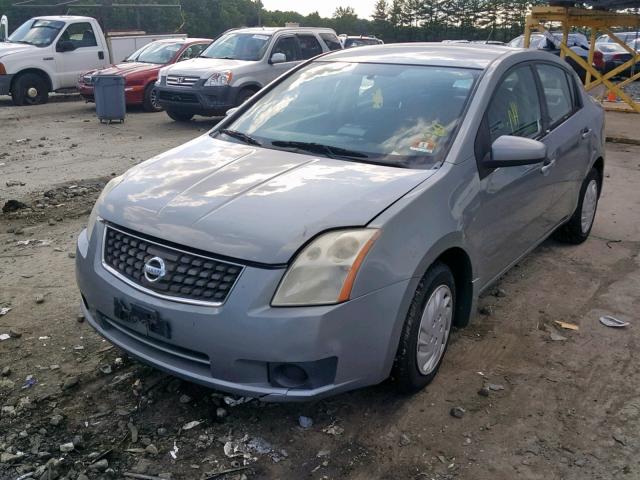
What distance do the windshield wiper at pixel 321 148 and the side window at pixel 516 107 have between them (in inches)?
33.3

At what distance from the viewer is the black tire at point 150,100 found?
14.7 meters

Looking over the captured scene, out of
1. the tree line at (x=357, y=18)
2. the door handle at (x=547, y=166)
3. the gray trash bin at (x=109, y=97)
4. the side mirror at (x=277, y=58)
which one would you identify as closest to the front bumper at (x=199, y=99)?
the gray trash bin at (x=109, y=97)

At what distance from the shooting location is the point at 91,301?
3271 mm

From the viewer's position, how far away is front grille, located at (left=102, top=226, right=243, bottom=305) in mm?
2783

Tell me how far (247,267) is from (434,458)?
1.22 meters

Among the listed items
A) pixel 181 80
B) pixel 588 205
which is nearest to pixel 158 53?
pixel 181 80

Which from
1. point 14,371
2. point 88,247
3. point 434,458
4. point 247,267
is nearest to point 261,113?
point 88,247

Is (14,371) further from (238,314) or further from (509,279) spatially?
(509,279)

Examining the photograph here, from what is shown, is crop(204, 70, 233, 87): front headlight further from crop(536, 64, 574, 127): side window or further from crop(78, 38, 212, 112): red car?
crop(536, 64, 574, 127): side window

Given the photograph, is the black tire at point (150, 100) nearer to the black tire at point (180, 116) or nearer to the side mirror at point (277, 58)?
the black tire at point (180, 116)

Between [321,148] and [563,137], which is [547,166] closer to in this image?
[563,137]

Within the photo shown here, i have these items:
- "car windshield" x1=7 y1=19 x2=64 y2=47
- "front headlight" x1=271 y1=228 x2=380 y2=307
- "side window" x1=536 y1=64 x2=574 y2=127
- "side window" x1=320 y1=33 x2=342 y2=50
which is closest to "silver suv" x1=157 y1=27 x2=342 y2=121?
"side window" x1=320 y1=33 x2=342 y2=50

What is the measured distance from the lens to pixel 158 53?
50.6ft

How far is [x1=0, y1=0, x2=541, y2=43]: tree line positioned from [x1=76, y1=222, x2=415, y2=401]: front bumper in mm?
30357
